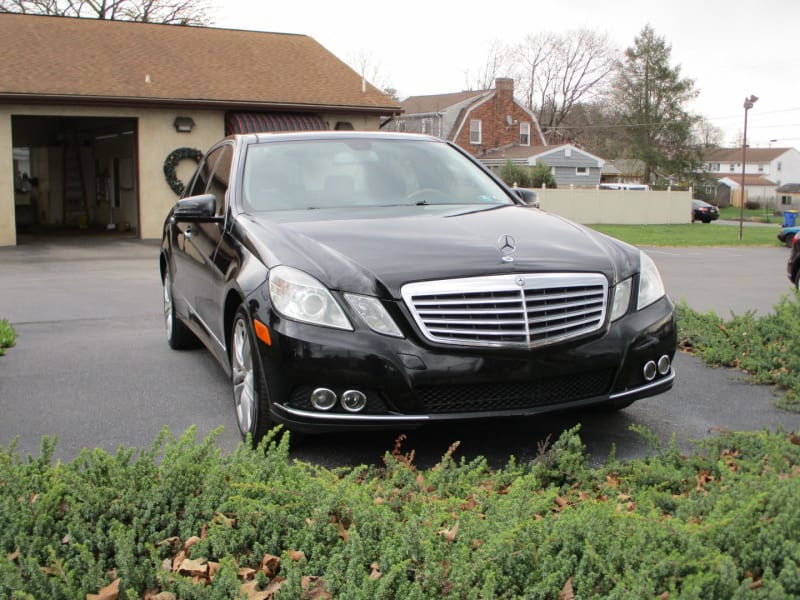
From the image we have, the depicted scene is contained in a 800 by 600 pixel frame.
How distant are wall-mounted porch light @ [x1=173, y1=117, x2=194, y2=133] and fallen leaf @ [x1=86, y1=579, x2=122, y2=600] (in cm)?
2146

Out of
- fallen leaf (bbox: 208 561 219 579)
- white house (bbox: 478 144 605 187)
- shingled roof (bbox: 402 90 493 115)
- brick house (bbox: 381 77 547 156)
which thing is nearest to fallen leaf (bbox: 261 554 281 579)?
fallen leaf (bbox: 208 561 219 579)

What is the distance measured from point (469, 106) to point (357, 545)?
2148 inches

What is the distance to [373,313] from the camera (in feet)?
13.6

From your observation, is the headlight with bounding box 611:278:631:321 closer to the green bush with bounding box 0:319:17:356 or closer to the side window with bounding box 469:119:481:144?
the green bush with bounding box 0:319:17:356

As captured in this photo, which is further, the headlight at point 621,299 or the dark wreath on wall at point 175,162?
the dark wreath on wall at point 175,162

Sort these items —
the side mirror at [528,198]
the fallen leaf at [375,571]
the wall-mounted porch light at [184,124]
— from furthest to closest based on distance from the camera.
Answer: the wall-mounted porch light at [184,124] → the side mirror at [528,198] → the fallen leaf at [375,571]

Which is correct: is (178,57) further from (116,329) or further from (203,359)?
(203,359)

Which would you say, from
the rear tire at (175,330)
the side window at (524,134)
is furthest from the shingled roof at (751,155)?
the rear tire at (175,330)

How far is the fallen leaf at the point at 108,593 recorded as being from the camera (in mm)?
2812

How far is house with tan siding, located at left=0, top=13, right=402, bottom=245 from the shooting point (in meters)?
22.0

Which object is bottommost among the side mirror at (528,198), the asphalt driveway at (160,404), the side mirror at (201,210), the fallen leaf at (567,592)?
the asphalt driveway at (160,404)

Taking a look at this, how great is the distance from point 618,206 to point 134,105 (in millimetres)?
24503

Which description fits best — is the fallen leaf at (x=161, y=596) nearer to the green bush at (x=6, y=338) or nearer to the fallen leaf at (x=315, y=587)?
the fallen leaf at (x=315, y=587)

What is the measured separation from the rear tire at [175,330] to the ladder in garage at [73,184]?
72.2 feet
